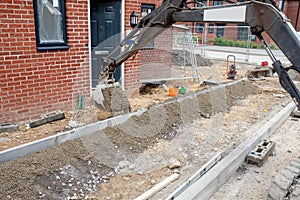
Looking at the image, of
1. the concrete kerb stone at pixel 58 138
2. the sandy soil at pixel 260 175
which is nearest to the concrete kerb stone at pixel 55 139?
the concrete kerb stone at pixel 58 138

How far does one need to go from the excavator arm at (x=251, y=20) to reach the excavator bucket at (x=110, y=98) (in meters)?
0.94

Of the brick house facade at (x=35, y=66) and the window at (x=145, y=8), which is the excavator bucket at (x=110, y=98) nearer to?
the brick house facade at (x=35, y=66)

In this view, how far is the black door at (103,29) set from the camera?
631 centimetres

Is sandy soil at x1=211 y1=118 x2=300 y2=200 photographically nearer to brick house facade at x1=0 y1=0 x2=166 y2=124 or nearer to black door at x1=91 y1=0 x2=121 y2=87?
brick house facade at x1=0 y1=0 x2=166 y2=124

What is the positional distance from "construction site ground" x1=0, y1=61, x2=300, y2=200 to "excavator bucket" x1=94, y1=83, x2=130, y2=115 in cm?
17

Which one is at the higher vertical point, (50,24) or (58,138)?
(50,24)

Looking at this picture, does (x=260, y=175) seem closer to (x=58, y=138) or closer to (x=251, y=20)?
(x=251, y=20)

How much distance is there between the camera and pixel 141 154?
13.3ft

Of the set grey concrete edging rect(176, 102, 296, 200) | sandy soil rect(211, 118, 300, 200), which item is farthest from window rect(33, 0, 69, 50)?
sandy soil rect(211, 118, 300, 200)

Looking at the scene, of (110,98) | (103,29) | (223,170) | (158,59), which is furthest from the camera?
(158,59)

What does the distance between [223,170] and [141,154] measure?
1.20 meters

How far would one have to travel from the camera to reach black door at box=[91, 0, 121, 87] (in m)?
6.31

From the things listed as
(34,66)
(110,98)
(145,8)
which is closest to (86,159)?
(110,98)

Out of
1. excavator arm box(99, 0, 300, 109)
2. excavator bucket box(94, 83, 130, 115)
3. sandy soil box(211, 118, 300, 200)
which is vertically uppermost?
excavator arm box(99, 0, 300, 109)
